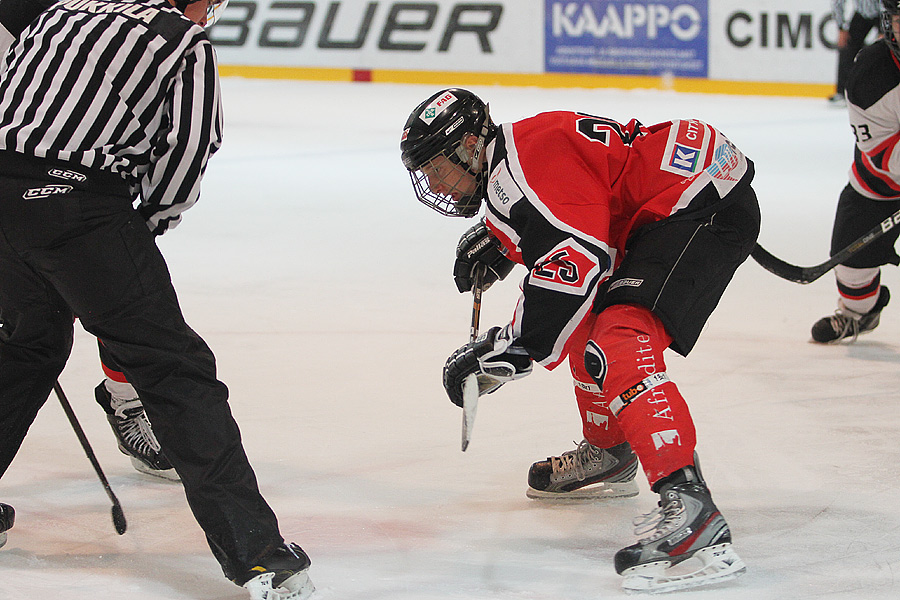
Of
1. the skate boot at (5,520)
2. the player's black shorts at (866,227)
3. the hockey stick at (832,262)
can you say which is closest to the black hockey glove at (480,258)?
the skate boot at (5,520)

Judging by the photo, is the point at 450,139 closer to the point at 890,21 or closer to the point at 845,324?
the point at 890,21

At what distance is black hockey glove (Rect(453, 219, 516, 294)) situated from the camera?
7.32 feet

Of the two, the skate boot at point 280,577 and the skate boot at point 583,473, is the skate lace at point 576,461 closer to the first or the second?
the skate boot at point 583,473

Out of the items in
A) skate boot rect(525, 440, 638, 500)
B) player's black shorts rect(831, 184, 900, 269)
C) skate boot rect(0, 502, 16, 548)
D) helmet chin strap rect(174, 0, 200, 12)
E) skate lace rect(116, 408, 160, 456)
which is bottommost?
player's black shorts rect(831, 184, 900, 269)

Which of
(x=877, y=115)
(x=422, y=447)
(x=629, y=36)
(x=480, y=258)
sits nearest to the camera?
(x=480, y=258)

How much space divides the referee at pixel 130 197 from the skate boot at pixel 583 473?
64 cm

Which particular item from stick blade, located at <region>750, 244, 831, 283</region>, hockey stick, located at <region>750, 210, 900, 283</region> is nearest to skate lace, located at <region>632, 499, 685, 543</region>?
stick blade, located at <region>750, 244, 831, 283</region>

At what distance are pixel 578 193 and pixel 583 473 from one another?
Result: 0.66 m

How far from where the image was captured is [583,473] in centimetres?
232

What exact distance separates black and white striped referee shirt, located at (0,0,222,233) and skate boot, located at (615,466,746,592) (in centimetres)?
94

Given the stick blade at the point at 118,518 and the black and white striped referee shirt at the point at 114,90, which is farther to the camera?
the stick blade at the point at 118,518

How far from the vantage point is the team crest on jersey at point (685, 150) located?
2.08 meters

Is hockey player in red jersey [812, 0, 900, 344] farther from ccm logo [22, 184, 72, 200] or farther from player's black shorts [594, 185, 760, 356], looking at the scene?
ccm logo [22, 184, 72, 200]

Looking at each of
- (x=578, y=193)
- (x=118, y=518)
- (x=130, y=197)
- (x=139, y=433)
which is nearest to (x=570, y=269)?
(x=578, y=193)
